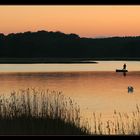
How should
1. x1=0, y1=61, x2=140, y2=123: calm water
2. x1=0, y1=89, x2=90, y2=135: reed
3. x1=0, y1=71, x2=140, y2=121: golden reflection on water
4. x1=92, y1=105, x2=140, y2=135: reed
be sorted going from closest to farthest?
1. x1=92, y1=105, x2=140, y2=135: reed
2. x1=0, y1=89, x2=90, y2=135: reed
3. x1=0, y1=71, x2=140, y2=121: golden reflection on water
4. x1=0, y1=61, x2=140, y2=123: calm water

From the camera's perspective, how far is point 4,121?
21.9ft

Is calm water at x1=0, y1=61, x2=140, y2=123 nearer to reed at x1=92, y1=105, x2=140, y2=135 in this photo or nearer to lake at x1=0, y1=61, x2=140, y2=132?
lake at x1=0, y1=61, x2=140, y2=132

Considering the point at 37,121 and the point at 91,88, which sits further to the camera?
the point at 91,88

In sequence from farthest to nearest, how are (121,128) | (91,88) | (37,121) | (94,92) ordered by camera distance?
(91,88), (94,92), (121,128), (37,121)

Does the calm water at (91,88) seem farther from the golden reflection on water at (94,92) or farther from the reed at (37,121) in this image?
the reed at (37,121)

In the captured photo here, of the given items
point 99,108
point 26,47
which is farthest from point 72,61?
point 99,108

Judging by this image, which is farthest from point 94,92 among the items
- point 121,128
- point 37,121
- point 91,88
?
point 37,121

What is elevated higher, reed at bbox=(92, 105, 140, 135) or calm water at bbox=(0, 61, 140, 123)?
calm water at bbox=(0, 61, 140, 123)

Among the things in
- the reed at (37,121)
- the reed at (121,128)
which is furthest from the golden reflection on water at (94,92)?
the reed at (37,121)

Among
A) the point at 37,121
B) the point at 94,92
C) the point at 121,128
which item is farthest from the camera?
the point at 94,92

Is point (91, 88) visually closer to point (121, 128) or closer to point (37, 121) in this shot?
point (121, 128)

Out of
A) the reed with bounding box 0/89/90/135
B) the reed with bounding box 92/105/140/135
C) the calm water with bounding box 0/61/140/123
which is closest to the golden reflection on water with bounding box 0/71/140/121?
the calm water with bounding box 0/61/140/123

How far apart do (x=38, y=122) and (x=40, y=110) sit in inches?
22.4
